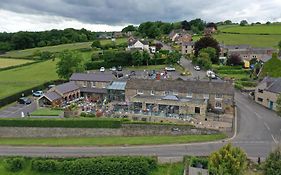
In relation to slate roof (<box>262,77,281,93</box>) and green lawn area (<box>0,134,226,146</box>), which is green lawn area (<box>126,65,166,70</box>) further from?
green lawn area (<box>0,134,226,146</box>)

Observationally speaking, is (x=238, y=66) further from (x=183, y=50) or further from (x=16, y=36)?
(x=16, y=36)

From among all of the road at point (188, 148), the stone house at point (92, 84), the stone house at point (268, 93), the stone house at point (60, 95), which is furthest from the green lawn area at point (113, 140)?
the stone house at point (92, 84)

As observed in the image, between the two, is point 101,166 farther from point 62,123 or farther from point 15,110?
point 15,110

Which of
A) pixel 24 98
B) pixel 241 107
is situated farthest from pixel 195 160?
pixel 24 98

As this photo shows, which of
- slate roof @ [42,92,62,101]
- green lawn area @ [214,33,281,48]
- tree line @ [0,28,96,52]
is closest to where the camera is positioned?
slate roof @ [42,92,62,101]

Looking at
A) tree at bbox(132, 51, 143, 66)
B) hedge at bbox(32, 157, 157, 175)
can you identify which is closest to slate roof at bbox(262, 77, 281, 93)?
hedge at bbox(32, 157, 157, 175)

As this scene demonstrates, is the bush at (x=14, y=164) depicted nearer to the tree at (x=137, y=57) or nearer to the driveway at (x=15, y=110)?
the driveway at (x=15, y=110)

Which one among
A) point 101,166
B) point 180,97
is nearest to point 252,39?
point 180,97
